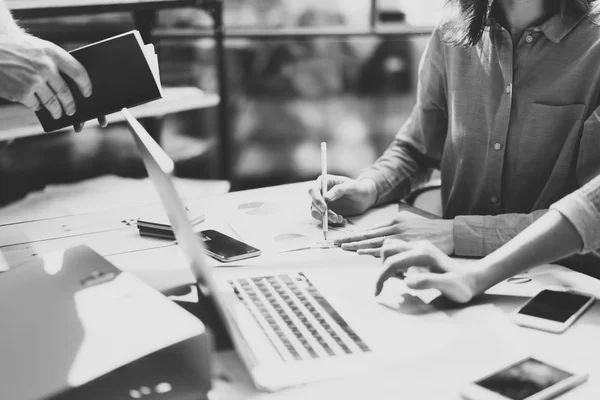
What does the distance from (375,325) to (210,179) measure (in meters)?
3.22

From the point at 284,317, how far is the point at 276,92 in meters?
3.59

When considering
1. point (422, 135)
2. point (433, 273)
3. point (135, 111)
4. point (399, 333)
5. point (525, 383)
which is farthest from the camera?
point (135, 111)

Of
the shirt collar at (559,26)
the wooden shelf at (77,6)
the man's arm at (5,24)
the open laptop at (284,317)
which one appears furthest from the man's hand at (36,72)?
the wooden shelf at (77,6)

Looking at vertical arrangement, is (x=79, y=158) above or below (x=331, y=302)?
below

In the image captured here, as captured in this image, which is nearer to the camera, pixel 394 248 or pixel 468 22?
pixel 394 248

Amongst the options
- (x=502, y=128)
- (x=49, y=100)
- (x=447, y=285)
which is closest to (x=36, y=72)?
(x=49, y=100)

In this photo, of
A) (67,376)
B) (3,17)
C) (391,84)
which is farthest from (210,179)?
(67,376)

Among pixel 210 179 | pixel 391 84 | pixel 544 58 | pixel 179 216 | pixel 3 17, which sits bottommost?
pixel 210 179

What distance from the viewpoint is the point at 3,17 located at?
1496 millimetres

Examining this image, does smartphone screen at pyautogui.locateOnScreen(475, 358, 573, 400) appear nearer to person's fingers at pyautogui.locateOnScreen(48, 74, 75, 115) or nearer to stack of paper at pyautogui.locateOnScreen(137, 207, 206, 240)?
stack of paper at pyautogui.locateOnScreen(137, 207, 206, 240)

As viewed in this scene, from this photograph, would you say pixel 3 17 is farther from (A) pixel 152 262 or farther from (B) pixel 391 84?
(B) pixel 391 84

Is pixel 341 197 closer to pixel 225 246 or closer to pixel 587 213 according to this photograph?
pixel 225 246

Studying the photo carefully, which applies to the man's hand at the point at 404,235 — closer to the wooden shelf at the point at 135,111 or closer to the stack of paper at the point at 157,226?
the stack of paper at the point at 157,226

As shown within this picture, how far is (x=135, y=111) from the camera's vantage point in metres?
2.92
